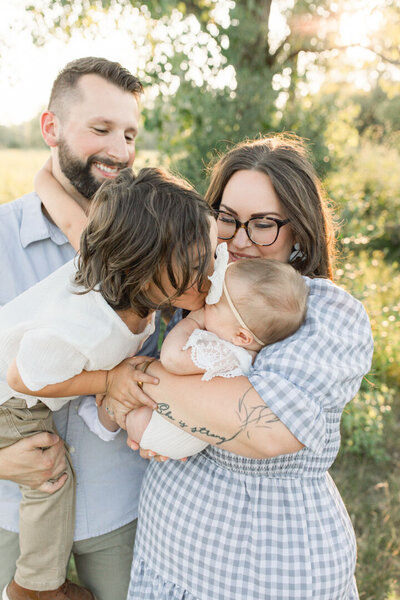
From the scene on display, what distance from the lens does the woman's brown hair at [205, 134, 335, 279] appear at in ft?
6.88

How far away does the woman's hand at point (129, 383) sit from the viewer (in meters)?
1.76

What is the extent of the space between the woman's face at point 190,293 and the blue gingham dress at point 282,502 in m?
0.30

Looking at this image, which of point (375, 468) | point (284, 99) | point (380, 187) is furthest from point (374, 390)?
point (380, 187)

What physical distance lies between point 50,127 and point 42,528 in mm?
1862

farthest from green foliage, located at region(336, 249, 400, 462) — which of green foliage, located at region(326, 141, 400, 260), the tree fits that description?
green foliage, located at region(326, 141, 400, 260)

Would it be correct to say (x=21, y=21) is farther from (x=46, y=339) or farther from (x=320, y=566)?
(x=320, y=566)

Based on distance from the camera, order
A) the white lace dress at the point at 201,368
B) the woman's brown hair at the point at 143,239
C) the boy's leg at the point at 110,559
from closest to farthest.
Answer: the woman's brown hair at the point at 143,239 → the white lace dress at the point at 201,368 → the boy's leg at the point at 110,559

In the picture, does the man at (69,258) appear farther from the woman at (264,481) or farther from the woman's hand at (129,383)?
the woman's hand at (129,383)

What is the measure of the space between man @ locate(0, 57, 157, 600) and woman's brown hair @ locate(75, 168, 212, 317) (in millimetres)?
591

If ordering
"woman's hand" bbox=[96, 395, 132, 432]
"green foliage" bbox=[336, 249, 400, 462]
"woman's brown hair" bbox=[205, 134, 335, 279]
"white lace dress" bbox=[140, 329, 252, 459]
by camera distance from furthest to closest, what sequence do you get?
"green foliage" bbox=[336, 249, 400, 462]
"woman's brown hair" bbox=[205, 134, 335, 279]
"woman's hand" bbox=[96, 395, 132, 432]
"white lace dress" bbox=[140, 329, 252, 459]

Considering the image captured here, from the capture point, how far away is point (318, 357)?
162cm

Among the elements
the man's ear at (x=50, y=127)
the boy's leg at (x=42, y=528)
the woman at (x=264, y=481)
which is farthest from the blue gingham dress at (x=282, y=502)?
the man's ear at (x=50, y=127)

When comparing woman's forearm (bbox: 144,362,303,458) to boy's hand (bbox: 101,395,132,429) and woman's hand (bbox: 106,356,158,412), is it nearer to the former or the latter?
woman's hand (bbox: 106,356,158,412)

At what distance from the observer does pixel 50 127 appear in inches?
97.0
